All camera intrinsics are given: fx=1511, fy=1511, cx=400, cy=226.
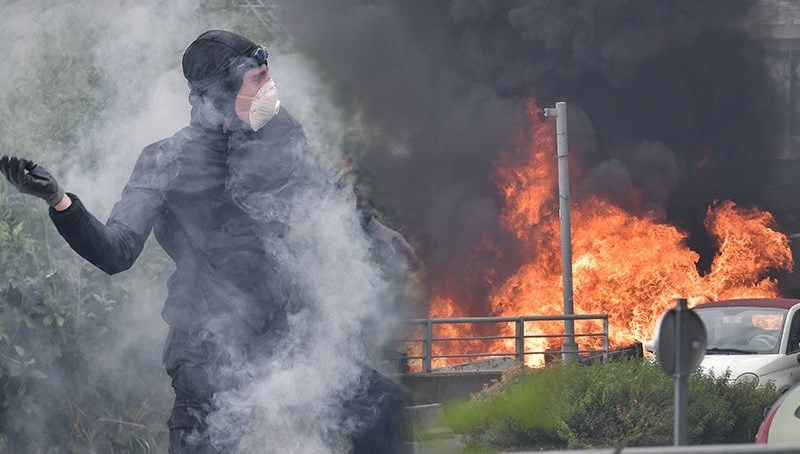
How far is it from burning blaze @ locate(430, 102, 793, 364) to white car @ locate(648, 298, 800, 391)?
975 cm

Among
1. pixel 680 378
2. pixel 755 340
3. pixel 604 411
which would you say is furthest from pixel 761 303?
pixel 680 378

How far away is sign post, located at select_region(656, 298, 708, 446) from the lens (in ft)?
21.0

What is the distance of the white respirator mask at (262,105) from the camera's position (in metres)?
5.96

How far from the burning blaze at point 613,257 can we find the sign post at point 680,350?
21270 millimetres

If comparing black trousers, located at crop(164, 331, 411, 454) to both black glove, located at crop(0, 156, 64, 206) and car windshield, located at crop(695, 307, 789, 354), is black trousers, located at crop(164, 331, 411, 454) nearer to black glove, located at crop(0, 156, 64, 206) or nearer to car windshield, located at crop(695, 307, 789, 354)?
black glove, located at crop(0, 156, 64, 206)

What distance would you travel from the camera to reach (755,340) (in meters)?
17.4

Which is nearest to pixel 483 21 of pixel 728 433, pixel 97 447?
pixel 728 433

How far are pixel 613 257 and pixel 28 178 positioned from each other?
2636cm

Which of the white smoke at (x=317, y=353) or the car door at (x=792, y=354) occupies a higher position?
the white smoke at (x=317, y=353)

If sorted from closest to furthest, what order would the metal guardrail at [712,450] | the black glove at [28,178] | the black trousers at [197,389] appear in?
the black glove at [28,178]
the metal guardrail at [712,450]
the black trousers at [197,389]

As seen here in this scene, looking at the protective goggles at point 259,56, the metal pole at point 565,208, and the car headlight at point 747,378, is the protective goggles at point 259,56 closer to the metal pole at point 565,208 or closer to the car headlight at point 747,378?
the car headlight at point 747,378

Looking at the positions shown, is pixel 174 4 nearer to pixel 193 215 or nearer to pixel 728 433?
pixel 193 215

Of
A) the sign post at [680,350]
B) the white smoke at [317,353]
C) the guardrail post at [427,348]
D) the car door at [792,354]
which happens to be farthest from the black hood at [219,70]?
the guardrail post at [427,348]

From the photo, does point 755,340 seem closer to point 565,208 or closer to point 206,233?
point 565,208
